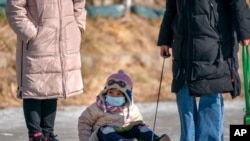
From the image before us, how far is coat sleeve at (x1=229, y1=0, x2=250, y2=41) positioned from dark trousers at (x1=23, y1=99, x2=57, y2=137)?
1.59 metres

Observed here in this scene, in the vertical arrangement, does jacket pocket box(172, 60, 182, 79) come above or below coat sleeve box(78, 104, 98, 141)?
above

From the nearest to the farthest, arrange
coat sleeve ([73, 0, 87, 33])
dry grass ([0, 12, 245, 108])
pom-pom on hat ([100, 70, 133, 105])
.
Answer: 1. pom-pom on hat ([100, 70, 133, 105])
2. coat sleeve ([73, 0, 87, 33])
3. dry grass ([0, 12, 245, 108])

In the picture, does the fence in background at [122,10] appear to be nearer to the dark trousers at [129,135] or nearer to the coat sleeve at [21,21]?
the coat sleeve at [21,21]

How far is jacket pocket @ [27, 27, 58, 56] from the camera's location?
5977 mm

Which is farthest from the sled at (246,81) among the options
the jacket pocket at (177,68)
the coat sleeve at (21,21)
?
the coat sleeve at (21,21)

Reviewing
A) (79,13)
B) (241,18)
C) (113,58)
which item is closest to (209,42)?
(241,18)

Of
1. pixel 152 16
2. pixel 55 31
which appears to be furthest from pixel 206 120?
pixel 152 16

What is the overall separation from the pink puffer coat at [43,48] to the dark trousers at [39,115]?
0.11 metres

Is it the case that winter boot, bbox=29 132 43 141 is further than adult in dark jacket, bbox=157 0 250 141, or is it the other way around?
winter boot, bbox=29 132 43 141

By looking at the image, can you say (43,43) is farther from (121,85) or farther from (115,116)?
(115,116)

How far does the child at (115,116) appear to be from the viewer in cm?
589

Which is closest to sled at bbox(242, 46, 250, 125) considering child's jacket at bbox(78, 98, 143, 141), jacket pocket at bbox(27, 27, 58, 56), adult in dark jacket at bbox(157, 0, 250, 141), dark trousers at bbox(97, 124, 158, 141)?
adult in dark jacket at bbox(157, 0, 250, 141)

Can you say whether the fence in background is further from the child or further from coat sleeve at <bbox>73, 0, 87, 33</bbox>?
the child

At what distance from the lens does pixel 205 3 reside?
549 centimetres
